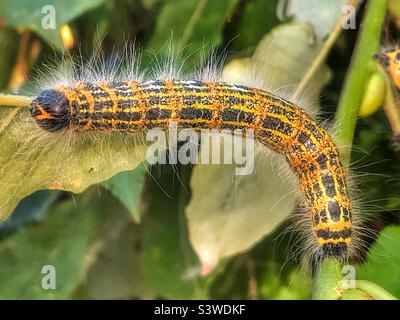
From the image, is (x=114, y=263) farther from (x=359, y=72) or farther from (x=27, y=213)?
(x=359, y=72)

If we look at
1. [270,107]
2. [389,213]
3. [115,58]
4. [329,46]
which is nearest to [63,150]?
[115,58]

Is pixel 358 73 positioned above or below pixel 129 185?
above

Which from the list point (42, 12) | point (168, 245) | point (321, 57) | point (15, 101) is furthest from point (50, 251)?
point (321, 57)

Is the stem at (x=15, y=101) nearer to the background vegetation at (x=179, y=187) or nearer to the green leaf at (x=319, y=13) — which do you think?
the background vegetation at (x=179, y=187)

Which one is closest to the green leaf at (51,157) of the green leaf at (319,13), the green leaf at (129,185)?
the green leaf at (129,185)

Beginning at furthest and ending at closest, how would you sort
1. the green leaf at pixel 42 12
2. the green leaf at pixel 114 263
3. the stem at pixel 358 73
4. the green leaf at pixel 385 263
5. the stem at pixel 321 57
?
1. the green leaf at pixel 114 263
2. the stem at pixel 321 57
3. the green leaf at pixel 42 12
4. the stem at pixel 358 73
5. the green leaf at pixel 385 263

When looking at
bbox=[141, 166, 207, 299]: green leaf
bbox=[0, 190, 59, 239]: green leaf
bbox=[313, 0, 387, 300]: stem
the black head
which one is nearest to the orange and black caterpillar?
the black head

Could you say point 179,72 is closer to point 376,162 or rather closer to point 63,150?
point 63,150
